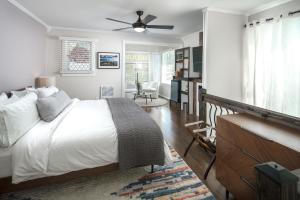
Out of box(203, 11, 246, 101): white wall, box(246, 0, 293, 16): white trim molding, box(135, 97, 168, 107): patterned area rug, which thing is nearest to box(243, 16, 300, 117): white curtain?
box(203, 11, 246, 101): white wall

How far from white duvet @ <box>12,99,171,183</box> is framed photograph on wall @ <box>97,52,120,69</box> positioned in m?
3.52

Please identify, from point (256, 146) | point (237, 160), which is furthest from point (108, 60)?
point (256, 146)

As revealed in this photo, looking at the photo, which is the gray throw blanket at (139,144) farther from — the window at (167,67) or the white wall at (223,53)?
the window at (167,67)

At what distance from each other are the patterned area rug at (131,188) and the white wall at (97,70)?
142 inches

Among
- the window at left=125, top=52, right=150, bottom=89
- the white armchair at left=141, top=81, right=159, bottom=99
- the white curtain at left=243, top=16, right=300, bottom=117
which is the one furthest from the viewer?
Answer: the window at left=125, top=52, right=150, bottom=89

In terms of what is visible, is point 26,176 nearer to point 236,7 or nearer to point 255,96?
point 255,96

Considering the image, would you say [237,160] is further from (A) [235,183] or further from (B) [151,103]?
(B) [151,103]

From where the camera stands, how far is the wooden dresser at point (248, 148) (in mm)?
1130

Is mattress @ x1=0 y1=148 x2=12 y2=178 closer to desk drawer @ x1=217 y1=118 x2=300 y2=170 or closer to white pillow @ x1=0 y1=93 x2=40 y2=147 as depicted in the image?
white pillow @ x1=0 y1=93 x2=40 y2=147

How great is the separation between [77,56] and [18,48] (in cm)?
190

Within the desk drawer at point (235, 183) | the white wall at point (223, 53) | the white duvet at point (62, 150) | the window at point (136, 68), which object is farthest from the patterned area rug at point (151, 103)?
the desk drawer at point (235, 183)

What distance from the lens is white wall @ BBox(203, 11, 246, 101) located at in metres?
3.31

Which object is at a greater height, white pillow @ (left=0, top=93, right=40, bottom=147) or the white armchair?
the white armchair

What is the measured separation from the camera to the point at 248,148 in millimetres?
1394
